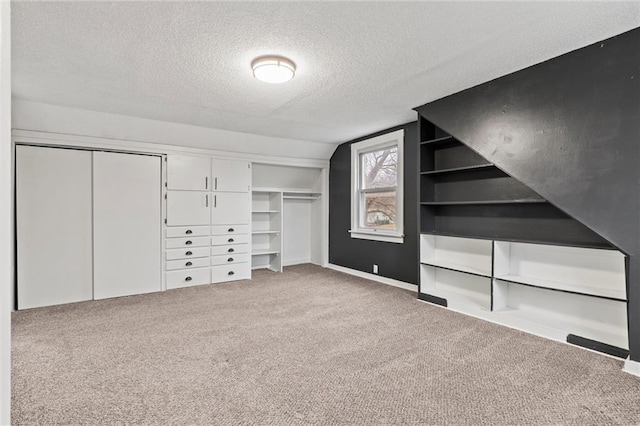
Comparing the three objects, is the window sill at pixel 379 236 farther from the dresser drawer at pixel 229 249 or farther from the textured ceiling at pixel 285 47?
the textured ceiling at pixel 285 47

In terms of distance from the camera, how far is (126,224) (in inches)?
178

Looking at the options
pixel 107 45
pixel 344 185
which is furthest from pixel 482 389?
pixel 344 185

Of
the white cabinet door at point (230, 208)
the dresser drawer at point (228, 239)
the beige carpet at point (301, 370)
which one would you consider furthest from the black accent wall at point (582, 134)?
the dresser drawer at point (228, 239)

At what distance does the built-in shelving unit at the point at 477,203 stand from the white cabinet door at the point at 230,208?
2.75 meters

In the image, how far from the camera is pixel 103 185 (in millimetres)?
4363

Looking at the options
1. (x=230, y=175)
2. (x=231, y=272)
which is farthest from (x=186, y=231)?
(x=230, y=175)

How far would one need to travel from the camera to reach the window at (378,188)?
15.7 ft

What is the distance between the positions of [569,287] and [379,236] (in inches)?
99.0

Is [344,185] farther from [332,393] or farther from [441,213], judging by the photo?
[332,393]

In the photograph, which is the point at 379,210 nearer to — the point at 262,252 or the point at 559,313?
the point at 262,252

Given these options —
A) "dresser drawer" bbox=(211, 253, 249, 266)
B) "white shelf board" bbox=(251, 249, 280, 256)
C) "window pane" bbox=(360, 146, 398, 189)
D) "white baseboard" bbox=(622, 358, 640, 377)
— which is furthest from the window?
"white baseboard" bbox=(622, 358, 640, 377)

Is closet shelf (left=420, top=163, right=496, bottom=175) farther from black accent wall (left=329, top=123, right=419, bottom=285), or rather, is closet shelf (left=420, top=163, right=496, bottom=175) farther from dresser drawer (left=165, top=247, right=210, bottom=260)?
dresser drawer (left=165, top=247, right=210, bottom=260)

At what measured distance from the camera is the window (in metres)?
4.79

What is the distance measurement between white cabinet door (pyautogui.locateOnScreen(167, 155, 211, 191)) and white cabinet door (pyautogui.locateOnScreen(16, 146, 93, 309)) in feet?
3.17
